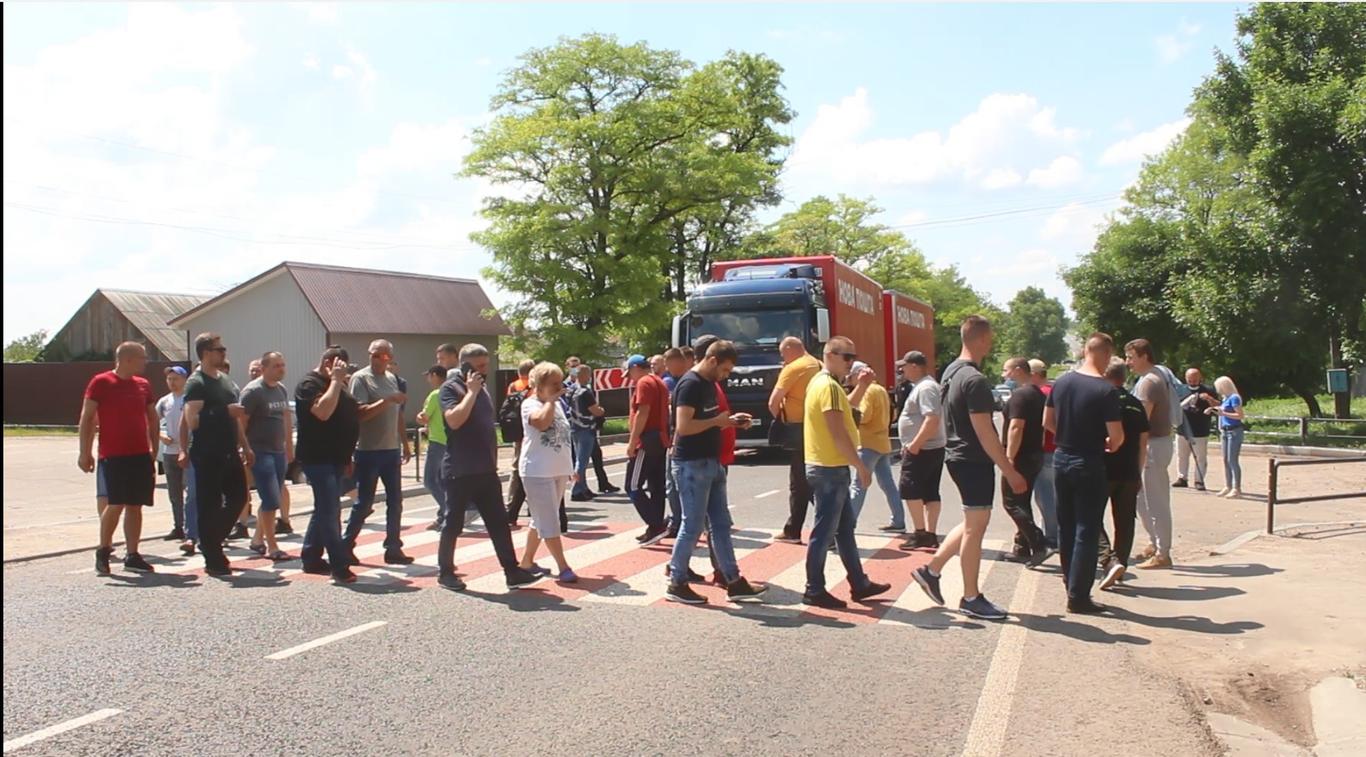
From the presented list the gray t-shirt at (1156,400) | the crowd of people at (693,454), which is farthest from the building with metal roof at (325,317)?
the gray t-shirt at (1156,400)

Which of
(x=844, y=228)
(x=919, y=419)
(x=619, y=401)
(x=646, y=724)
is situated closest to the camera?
(x=646, y=724)

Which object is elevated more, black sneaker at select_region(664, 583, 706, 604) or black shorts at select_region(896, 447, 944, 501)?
black shorts at select_region(896, 447, 944, 501)

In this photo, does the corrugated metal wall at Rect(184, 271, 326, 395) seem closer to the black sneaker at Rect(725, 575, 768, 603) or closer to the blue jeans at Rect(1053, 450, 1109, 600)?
the black sneaker at Rect(725, 575, 768, 603)

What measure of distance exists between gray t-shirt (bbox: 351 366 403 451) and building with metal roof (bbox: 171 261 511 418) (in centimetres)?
3044

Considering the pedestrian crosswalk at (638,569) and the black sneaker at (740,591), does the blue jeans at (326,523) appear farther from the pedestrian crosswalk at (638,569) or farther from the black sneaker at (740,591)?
the black sneaker at (740,591)

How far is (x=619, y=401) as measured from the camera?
3434 centimetres

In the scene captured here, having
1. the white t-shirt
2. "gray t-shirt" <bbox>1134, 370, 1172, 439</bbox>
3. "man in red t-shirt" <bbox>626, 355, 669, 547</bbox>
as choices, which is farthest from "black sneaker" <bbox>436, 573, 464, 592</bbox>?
"gray t-shirt" <bbox>1134, 370, 1172, 439</bbox>

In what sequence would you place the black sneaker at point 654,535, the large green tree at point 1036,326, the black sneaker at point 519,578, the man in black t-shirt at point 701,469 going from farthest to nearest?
the large green tree at point 1036,326 → the black sneaker at point 654,535 → the black sneaker at point 519,578 → the man in black t-shirt at point 701,469

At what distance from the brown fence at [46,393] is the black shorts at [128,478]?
33825 mm

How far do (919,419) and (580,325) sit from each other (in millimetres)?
27713

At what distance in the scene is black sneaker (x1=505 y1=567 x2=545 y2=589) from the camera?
798cm

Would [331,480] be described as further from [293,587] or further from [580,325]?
[580,325]

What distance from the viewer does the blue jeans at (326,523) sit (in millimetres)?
8352

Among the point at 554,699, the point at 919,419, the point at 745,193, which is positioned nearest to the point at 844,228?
the point at 745,193
